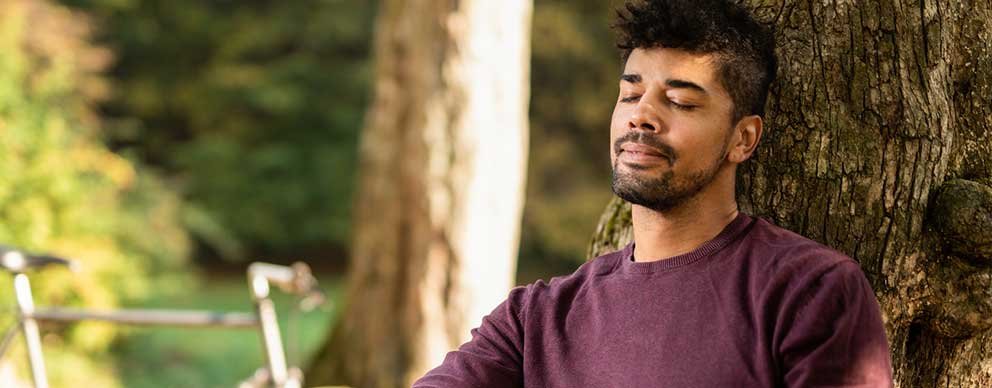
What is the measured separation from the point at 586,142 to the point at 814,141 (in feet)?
38.3

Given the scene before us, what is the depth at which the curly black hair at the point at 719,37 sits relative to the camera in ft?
6.08

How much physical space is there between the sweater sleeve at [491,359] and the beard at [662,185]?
1.07 feet


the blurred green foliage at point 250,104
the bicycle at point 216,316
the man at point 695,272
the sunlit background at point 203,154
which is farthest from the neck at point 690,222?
the blurred green foliage at point 250,104

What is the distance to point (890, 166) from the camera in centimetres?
205

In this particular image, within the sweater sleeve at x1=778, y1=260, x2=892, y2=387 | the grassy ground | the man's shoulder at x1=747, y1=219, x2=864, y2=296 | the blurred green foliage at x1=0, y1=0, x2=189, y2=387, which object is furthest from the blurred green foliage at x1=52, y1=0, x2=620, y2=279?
the sweater sleeve at x1=778, y1=260, x2=892, y2=387

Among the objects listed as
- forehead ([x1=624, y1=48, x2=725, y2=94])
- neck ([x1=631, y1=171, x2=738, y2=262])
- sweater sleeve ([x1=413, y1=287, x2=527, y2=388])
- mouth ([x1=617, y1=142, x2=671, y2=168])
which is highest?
forehead ([x1=624, y1=48, x2=725, y2=94])

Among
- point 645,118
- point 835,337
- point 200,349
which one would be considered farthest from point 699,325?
point 200,349

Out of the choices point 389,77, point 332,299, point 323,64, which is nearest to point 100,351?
point 389,77

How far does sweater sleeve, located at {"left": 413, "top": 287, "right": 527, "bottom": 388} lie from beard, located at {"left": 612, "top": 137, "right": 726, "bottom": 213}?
33 centimetres

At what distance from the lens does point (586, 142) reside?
45.0ft

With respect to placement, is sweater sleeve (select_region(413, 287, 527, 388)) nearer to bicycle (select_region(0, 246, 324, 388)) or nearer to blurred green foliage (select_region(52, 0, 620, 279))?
bicycle (select_region(0, 246, 324, 388))

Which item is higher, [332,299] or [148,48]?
[148,48]

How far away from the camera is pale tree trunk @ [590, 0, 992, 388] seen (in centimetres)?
205

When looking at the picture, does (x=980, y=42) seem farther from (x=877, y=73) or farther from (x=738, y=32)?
(x=738, y=32)
